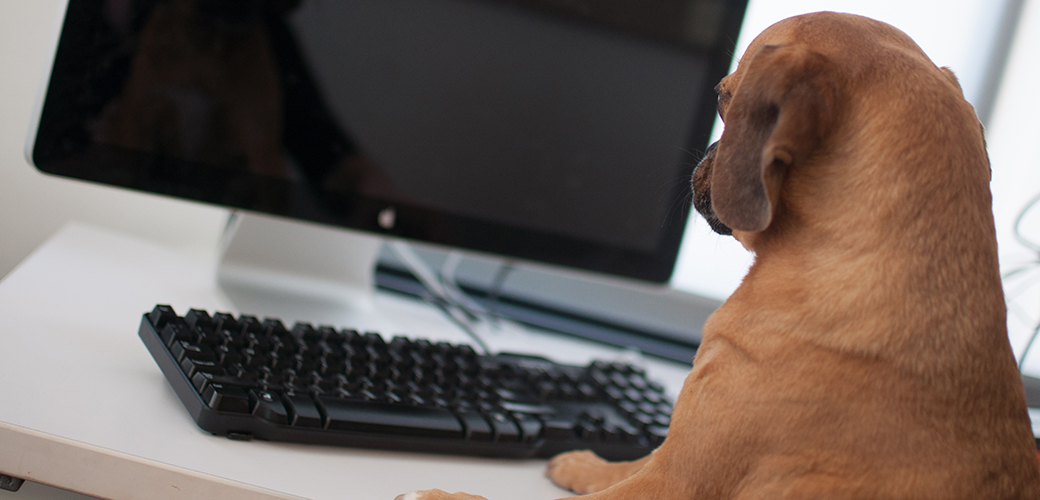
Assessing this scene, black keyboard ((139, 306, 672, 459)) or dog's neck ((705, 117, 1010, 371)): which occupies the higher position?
dog's neck ((705, 117, 1010, 371))

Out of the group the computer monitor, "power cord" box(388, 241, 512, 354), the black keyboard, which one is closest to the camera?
the black keyboard

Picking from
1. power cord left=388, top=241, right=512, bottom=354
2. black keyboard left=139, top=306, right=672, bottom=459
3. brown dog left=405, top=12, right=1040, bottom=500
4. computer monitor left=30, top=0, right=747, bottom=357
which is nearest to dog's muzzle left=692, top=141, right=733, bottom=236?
brown dog left=405, top=12, right=1040, bottom=500

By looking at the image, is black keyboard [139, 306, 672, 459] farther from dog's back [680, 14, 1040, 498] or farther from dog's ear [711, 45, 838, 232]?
dog's ear [711, 45, 838, 232]

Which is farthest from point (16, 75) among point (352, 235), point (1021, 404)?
point (1021, 404)

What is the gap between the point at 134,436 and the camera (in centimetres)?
60

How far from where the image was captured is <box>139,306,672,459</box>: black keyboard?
0.67 metres

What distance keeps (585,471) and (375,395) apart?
243 mm

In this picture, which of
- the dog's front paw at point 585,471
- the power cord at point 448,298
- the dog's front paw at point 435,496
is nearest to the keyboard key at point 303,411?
the dog's front paw at point 435,496

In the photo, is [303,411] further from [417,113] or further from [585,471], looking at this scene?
[417,113]

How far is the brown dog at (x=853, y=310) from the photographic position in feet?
2.10

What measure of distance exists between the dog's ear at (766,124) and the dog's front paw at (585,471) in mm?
306

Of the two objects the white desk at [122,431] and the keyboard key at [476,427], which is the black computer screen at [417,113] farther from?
the keyboard key at [476,427]

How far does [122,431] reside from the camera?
60 cm

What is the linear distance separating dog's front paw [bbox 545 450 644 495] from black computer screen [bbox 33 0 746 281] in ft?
1.42
